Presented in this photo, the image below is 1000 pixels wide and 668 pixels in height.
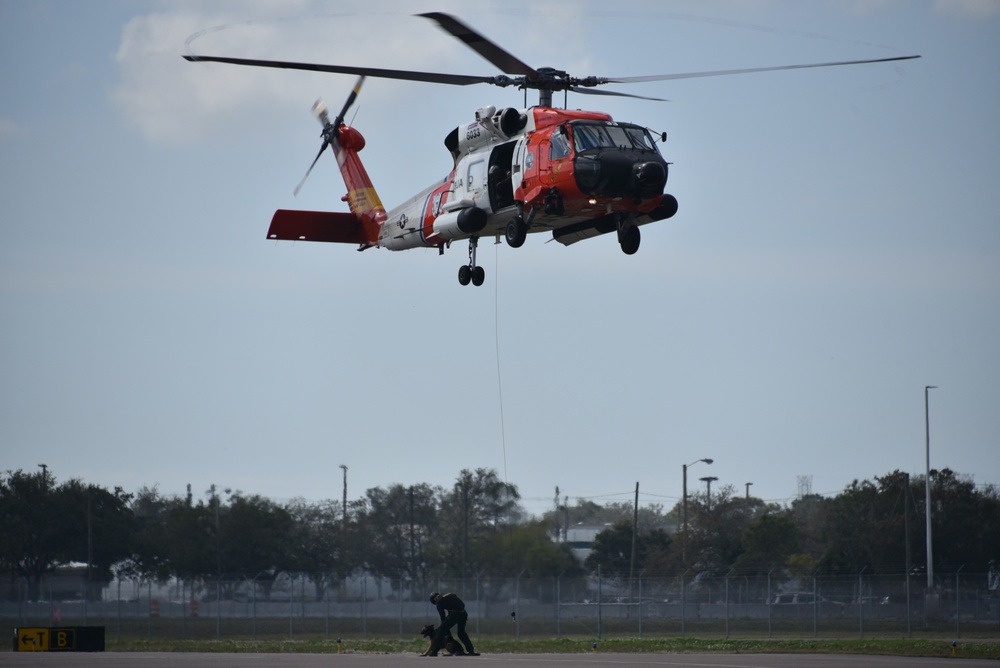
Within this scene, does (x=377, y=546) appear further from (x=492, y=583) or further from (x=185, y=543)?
(x=492, y=583)

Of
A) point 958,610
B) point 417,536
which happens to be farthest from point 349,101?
point 417,536

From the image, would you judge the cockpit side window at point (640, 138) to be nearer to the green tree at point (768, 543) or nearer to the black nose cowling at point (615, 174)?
the black nose cowling at point (615, 174)

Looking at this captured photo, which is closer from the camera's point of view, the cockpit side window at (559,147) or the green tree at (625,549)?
the cockpit side window at (559,147)

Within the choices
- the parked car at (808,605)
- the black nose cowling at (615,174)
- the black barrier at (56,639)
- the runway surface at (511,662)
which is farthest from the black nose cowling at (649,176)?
the parked car at (808,605)

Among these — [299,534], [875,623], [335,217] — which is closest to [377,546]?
[299,534]

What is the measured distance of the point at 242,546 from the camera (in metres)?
59.2

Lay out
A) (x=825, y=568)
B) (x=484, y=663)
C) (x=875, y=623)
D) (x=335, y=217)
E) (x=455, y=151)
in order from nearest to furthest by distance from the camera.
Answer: (x=484, y=663), (x=455, y=151), (x=335, y=217), (x=875, y=623), (x=825, y=568)

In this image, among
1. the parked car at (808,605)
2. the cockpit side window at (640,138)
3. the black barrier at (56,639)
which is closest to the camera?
the cockpit side window at (640,138)

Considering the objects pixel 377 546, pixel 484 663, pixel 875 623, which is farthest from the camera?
pixel 377 546

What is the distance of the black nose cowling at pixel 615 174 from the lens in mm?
24938

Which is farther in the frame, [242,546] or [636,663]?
[242,546]

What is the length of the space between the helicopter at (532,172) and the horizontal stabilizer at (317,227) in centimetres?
223

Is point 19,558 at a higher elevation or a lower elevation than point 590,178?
lower

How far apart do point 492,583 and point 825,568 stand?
19.5 m
